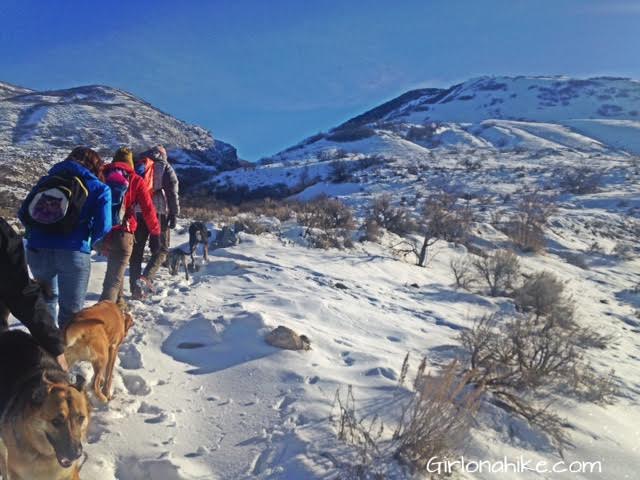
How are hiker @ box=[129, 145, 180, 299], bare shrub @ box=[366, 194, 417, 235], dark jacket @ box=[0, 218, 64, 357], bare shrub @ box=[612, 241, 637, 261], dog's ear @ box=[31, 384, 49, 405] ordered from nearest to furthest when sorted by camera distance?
dog's ear @ box=[31, 384, 49, 405], dark jacket @ box=[0, 218, 64, 357], hiker @ box=[129, 145, 180, 299], bare shrub @ box=[366, 194, 417, 235], bare shrub @ box=[612, 241, 637, 261]

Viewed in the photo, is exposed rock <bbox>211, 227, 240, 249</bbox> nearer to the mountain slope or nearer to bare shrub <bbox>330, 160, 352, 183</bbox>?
bare shrub <bbox>330, 160, 352, 183</bbox>

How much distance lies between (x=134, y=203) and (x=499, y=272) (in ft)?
23.6

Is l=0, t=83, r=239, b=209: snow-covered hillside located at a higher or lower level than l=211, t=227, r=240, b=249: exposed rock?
higher

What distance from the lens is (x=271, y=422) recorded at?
2.83m

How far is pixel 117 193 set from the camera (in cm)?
388

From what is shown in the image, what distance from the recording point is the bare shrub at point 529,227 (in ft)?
44.3

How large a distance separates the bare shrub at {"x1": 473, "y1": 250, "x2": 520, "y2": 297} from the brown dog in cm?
738

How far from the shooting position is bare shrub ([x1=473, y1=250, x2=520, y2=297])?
885cm

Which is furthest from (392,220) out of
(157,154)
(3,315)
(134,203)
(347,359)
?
(3,315)

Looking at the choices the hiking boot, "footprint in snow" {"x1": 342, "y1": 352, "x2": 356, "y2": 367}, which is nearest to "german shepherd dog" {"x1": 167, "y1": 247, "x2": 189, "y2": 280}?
the hiking boot

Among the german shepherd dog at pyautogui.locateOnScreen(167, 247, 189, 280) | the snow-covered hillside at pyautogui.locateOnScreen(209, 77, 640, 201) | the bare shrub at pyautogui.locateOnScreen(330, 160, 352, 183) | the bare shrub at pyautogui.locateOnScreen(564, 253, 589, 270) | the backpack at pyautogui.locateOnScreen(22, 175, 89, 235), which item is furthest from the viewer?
the snow-covered hillside at pyautogui.locateOnScreen(209, 77, 640, 201)

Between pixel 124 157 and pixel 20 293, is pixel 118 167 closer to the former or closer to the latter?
pixel 124 157

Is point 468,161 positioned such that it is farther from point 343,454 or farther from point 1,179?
point 343,454

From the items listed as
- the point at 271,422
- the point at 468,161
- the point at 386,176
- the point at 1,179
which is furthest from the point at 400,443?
the point at 468,161
